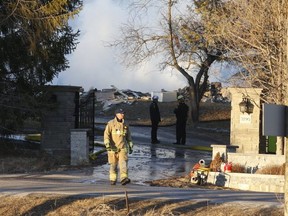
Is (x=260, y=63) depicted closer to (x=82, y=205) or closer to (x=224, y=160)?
(x=224, y=160)

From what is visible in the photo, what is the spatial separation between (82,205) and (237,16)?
27.3 feet

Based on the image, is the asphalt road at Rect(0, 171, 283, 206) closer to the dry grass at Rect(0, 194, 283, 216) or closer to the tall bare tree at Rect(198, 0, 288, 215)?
the dry grass at Rect(0, 194, 283, 216)

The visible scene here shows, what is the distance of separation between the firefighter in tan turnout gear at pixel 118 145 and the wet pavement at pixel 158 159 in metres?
1.54

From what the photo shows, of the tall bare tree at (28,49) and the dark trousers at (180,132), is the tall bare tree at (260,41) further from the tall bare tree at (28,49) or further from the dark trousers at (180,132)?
the dark trousers at (180,132)

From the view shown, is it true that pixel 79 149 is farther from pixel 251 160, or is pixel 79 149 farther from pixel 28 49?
pixel 251 160

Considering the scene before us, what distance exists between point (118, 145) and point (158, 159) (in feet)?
21.7

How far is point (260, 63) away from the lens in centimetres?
1551

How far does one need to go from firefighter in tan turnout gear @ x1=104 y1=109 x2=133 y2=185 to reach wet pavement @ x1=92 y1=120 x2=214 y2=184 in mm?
1536

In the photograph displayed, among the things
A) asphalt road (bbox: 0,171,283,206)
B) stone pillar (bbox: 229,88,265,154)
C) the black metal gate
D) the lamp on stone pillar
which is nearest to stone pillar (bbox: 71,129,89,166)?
the black metal gate

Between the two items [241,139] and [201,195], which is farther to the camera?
[241,139]

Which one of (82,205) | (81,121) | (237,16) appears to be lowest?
(82,205)

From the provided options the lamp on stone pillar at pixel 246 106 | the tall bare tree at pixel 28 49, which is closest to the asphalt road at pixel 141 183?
the lamp on stone pillar at pixel 246 106

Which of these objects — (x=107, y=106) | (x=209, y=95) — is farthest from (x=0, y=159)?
(x=209, y=95)

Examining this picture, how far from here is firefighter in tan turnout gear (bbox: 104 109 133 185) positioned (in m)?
12.6
